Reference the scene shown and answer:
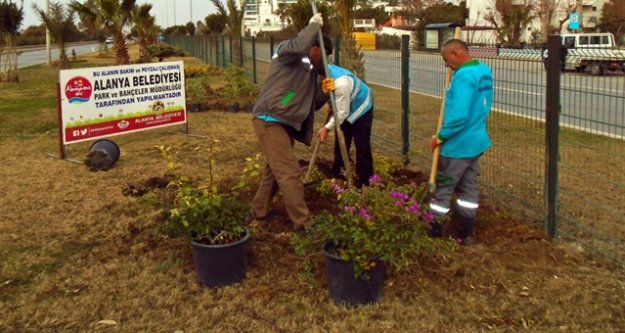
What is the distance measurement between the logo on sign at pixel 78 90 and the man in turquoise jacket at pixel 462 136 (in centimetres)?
535

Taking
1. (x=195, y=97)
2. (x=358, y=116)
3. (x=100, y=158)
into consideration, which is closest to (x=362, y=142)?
(x=358, y=116)

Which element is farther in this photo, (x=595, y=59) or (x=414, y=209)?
(x=595, y=59)

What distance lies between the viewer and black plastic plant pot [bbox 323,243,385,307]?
3.71 m

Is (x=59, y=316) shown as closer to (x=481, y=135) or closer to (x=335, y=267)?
(x=335, y=267)

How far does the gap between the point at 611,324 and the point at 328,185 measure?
9.20ft

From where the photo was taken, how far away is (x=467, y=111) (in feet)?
14.3

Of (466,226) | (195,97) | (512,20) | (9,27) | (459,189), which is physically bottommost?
(466,226)

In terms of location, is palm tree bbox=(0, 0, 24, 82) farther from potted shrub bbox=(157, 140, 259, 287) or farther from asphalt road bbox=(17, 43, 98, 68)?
potted shrub bbox=(157, 140, 259, 287)

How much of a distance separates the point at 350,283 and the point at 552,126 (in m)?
2.05

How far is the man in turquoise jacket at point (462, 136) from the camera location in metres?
4.36

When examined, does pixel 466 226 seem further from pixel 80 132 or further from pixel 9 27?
pixel 9 27

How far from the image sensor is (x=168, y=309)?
12.6 feet

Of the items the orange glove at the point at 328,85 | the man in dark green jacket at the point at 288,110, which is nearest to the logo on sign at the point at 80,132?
the man in dark green jacket at the point at 288,110

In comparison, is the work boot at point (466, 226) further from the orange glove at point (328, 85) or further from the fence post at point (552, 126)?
the orange glove at point (328, 85)
